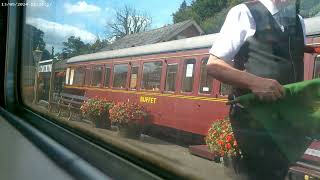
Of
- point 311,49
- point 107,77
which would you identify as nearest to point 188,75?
point 311,49

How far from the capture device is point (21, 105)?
2.49 metres

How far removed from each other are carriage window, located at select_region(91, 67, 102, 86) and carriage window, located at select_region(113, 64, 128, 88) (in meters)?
0.09

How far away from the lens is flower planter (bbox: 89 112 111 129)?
3.64 feet

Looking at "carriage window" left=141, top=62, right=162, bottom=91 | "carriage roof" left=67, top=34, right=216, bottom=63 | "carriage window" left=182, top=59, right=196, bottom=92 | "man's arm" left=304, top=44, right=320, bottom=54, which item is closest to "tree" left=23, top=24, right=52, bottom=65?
"carriage roof" left=67, top=34, right=216, bottom=63

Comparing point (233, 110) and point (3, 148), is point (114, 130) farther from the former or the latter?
point (3, 148)

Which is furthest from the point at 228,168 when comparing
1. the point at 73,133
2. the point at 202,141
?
the point at 73,133

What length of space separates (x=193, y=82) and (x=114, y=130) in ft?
1.20

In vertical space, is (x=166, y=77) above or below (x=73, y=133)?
above

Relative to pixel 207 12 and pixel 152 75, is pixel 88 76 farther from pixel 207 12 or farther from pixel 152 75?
pixel 207 12

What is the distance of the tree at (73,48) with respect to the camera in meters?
1.28

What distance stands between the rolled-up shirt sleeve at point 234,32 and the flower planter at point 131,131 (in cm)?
35

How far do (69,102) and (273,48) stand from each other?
3.05 feet

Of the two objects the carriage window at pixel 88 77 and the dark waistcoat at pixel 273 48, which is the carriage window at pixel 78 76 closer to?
the carriage window at pixel 88 77
